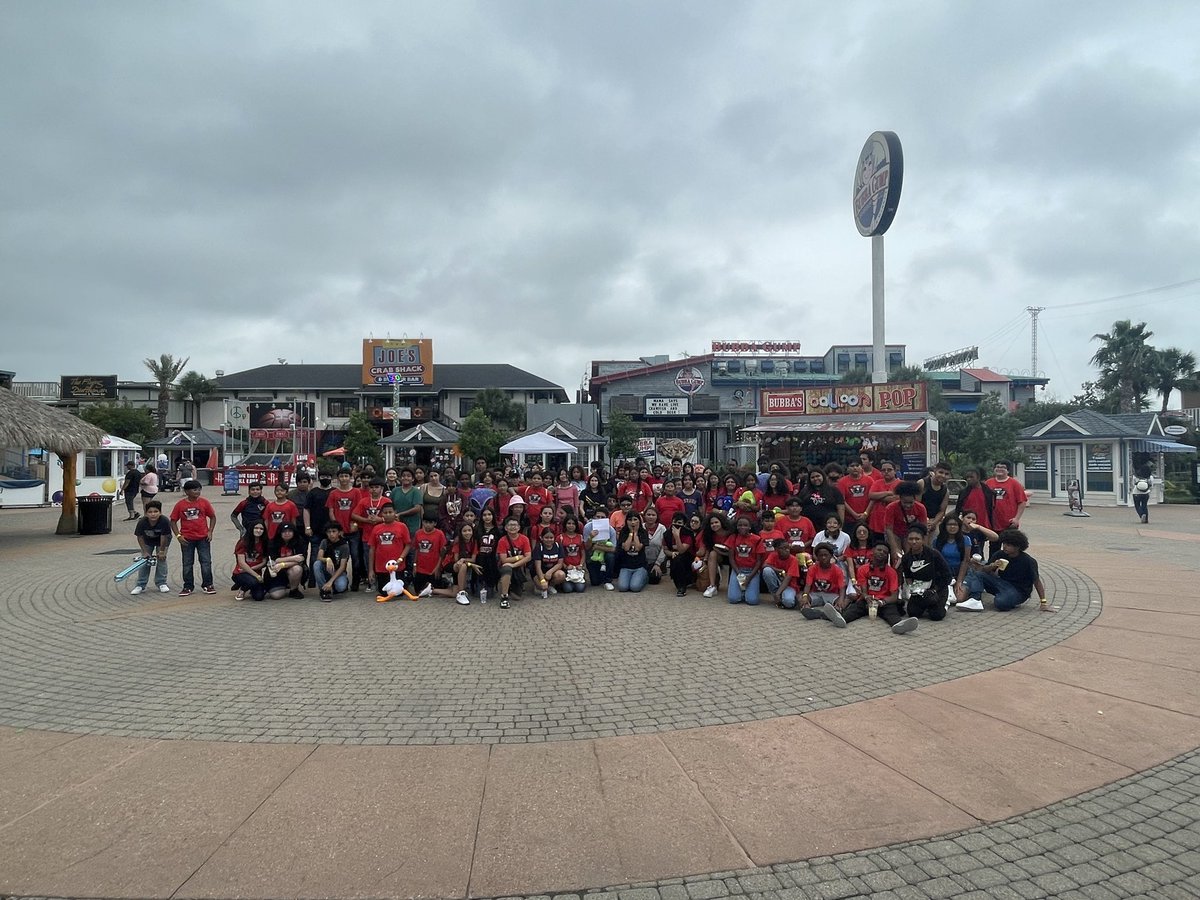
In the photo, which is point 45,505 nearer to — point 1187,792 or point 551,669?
point 551,669

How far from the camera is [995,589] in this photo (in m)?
7.76

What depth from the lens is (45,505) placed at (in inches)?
948

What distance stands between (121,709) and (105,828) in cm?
184

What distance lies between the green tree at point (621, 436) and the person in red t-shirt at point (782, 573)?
95.1 feet

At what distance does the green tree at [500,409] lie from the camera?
149 ft

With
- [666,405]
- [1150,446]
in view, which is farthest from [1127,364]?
[666,405]

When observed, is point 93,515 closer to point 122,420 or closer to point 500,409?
point 500,409

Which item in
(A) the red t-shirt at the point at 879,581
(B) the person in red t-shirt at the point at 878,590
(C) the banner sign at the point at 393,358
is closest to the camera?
(B) the person in red t-shirt at the point at 878,590

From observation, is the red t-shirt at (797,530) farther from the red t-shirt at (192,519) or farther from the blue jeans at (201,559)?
the blue jeans at (201,559)

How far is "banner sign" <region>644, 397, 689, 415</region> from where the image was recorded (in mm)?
41688

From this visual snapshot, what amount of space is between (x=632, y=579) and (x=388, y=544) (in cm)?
328

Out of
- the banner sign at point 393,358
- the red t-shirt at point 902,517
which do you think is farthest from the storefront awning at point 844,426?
the banner sign at point 393,358

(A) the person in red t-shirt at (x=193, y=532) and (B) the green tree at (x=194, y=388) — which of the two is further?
(B) the green tree at (x=194, y=388)

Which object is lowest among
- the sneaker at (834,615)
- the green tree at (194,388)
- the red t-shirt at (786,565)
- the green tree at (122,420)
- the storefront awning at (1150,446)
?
the sneaker at (834,615)
